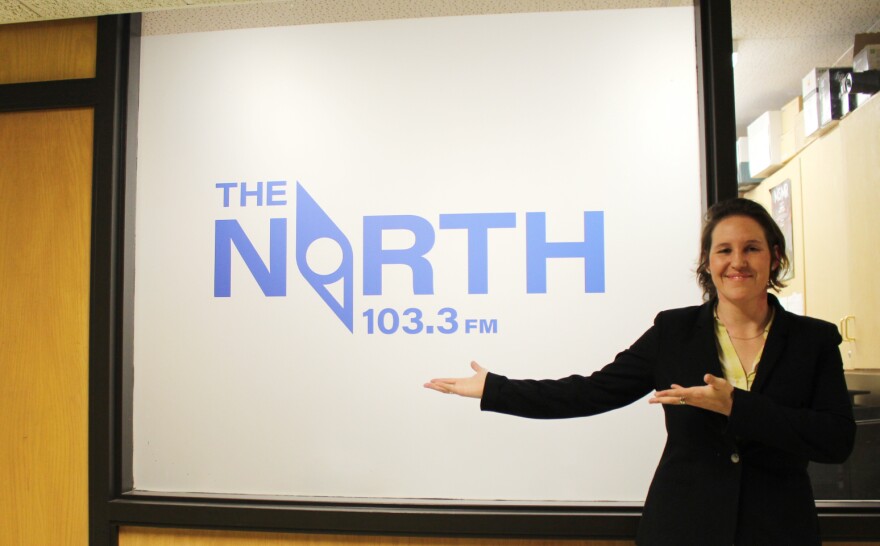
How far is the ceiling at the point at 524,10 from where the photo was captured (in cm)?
243

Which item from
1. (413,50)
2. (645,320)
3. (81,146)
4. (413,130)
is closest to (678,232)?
(645,320)

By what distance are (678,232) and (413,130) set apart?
1.01 metres

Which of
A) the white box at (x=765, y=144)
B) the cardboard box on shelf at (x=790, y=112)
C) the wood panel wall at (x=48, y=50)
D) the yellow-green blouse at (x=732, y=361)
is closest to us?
the yellow-green blouse at (x=732, y=361)

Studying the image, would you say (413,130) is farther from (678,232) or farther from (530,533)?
(530,533)

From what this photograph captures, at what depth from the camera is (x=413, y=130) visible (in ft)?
8.12

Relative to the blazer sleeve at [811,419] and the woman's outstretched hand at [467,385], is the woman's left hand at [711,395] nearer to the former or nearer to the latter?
the blazer sleeve at [811,419]

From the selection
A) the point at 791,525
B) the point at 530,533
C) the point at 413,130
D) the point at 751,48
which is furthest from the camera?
the point at 751,48

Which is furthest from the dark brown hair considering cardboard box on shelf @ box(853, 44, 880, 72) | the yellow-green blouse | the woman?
cardboard box on shelf @ box(853, 44, 880, 72)

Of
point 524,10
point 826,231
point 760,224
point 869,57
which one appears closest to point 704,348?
point 760,224

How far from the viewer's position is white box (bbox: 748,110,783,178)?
383cm

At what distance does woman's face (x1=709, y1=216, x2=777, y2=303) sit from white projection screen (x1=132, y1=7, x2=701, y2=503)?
0.76 m

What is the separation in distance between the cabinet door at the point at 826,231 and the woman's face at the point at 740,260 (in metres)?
1.96

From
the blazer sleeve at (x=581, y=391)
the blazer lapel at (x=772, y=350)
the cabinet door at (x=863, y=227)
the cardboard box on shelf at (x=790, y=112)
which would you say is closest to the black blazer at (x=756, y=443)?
the blazer lapel at (x=772, y=350)

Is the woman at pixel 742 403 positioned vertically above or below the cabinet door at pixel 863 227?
below
